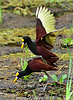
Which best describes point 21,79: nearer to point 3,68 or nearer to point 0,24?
point 3,68

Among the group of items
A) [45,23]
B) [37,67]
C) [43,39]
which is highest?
[45,23]

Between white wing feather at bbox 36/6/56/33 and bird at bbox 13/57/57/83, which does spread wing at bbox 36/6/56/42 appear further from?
bird at bbox 13/57/57/83

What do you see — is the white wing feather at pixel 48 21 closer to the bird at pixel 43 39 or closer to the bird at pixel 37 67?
the bird at pixel 43 39

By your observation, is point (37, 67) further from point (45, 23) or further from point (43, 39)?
point (45, 23)

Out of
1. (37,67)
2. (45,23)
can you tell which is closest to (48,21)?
(45,23)

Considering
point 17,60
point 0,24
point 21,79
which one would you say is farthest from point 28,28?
point 21,79

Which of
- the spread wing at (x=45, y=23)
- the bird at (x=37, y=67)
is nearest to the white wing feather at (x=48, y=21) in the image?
the spread wing at (x=45, y=23)

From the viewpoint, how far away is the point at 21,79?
5.30 meters

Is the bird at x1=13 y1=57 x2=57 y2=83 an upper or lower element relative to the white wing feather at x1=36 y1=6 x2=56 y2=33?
lower

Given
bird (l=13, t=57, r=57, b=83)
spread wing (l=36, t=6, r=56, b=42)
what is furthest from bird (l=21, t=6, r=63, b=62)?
bird (l=13, t=57, r=57, b=83)

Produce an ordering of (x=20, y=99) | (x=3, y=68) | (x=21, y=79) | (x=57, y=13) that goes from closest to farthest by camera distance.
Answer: (x=20, y=99), (x=21, y=79), (x=3, y=68), (x=57, y=13)

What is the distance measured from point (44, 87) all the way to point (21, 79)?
1.91 ft

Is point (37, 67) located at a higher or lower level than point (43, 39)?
lower

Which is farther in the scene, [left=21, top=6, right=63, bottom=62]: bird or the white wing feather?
the white wing feather
